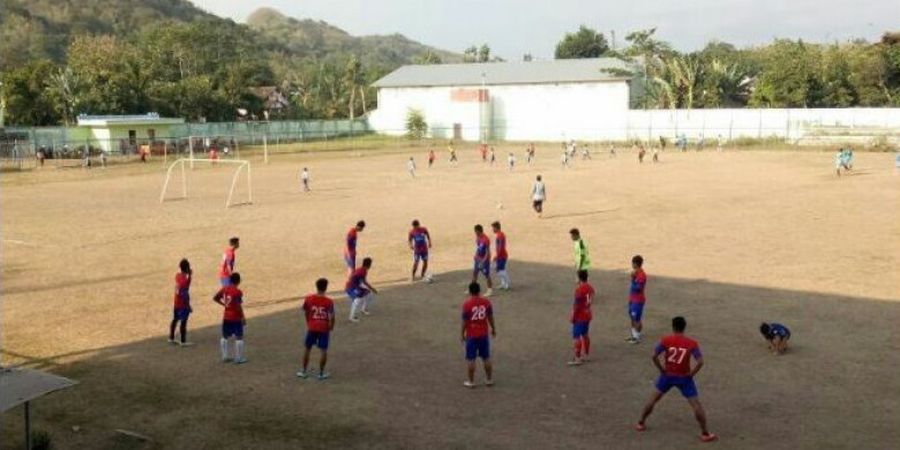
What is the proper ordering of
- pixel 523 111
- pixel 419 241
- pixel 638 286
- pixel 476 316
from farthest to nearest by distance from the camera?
pixel 523 111 → pixel 419 241 → pixel 638 286 → pixel 476 316

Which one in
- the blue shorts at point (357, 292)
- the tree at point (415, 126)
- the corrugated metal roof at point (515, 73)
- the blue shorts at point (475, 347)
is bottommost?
the blue shorts at point (475, 347)

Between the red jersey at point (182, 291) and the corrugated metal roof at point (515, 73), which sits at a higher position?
the corrugated metal roof at point (515, 73)

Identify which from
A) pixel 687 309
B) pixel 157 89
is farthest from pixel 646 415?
pixel 157 89

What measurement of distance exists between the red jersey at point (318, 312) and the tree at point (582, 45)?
393 ft

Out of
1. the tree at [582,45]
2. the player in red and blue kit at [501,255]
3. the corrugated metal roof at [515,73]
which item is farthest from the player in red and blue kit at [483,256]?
the tree at [582,45]

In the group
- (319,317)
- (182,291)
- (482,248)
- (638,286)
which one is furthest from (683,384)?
(182,291)

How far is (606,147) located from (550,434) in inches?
2675

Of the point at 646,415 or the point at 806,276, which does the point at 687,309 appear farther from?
the point at 646,415

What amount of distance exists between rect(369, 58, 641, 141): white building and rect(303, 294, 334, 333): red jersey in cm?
7314

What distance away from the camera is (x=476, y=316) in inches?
468

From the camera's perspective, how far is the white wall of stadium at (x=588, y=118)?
228ft

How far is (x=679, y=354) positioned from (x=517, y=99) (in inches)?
3202

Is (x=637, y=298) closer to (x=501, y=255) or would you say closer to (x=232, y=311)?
(x=501, y=255)

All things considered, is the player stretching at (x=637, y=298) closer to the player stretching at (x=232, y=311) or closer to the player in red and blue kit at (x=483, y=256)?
the player in red and blue kit at (x=483, y=256)
